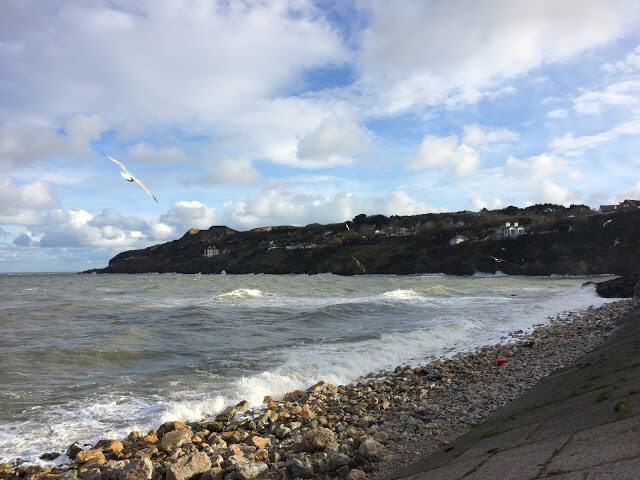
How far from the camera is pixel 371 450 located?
6.72m

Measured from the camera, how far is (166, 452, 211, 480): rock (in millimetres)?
6449

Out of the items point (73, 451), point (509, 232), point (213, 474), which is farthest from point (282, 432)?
point (509, 232)

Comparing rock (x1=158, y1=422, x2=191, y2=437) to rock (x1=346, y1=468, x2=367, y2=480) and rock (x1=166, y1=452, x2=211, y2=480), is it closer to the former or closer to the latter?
Answer: rock (x1=166, y1=452, x2=211, y2=480)

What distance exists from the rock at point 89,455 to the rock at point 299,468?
157 inches

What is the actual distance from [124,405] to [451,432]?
8495 mm

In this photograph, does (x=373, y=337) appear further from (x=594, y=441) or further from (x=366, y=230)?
(x=366, y=230)

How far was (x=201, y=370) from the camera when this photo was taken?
14578 mm

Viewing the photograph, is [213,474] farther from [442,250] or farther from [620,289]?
[442,250]

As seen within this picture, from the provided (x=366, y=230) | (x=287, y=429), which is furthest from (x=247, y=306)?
(x=366, y=230)

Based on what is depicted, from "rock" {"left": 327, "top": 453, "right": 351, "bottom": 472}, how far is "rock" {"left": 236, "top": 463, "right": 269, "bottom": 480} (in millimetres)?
1127

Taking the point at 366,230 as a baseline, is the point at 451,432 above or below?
below

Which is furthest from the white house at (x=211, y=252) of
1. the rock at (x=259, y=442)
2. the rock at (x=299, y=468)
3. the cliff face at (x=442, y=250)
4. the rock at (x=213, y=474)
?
the rock at (x=299, y=468)

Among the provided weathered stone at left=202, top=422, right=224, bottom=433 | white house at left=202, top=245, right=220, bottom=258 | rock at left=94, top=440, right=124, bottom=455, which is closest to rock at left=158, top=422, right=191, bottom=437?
weathered stone at left=202, top=422, right=224, bottom=433

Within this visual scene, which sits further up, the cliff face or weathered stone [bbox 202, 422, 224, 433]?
the cliff face
